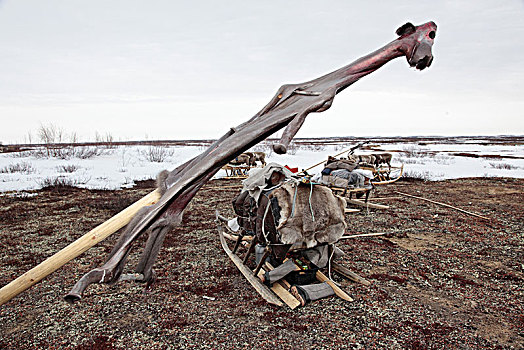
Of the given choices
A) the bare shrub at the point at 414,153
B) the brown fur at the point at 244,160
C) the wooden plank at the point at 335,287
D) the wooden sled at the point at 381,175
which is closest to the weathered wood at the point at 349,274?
the wooden plank at the point at 335,287

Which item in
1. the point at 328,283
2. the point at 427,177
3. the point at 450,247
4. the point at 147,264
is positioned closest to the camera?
the point at 147,264

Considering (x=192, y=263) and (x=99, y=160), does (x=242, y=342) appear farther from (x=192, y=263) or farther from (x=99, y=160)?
(x=99, y=160)

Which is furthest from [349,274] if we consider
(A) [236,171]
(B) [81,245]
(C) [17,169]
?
(C) [17,169]

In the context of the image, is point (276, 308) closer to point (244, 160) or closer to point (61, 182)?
point (244, 160)

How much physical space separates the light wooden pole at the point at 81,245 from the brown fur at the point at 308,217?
374 cm

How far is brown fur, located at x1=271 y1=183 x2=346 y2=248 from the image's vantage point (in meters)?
4.70

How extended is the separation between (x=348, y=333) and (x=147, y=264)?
13.3 ft

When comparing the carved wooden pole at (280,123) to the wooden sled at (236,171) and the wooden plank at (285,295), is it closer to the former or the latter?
the wooden plank at (285,295)

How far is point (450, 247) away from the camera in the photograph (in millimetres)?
7422

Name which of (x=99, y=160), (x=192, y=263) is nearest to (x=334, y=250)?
(x=192, y=263)

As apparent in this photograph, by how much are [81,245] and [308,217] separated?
13.4 ft

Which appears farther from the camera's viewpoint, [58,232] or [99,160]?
[99,160]

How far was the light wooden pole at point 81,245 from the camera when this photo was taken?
91cm

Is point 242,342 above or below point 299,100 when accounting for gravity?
below
